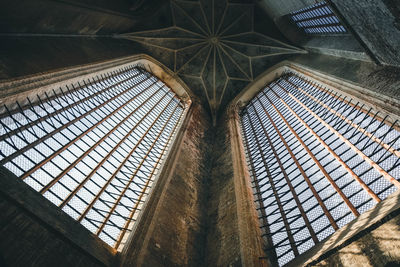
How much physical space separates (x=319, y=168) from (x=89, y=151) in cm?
536

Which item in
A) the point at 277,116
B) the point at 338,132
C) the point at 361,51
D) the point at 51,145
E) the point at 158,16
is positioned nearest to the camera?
the point at 51,145

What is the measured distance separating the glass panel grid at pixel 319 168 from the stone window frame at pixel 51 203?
264 cm

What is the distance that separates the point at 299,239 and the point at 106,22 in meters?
10.2

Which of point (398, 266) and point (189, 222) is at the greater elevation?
point (189, 222)

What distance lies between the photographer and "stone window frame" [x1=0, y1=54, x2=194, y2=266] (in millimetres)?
4027

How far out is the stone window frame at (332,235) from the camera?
3832 millimetres

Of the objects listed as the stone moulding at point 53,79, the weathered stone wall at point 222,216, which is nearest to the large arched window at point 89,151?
the stone moulding at point 53,79

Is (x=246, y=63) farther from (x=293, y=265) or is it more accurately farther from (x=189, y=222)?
(x=293, y=265)

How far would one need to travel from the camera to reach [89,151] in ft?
20.6

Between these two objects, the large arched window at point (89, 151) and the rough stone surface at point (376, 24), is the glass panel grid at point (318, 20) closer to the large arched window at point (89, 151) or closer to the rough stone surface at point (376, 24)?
the rough stone surface at point (376, 24)

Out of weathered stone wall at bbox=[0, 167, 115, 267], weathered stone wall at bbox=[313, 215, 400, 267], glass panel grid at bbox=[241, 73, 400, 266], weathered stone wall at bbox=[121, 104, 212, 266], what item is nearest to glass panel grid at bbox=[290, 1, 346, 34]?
glass panel grid at bbox=[241, 73, 400, 266]

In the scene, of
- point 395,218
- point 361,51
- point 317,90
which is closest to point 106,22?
point 317,90

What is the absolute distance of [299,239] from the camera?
5.18 metres

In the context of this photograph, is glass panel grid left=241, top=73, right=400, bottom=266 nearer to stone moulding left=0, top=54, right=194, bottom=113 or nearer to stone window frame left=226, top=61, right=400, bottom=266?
stone window frame left=226, top=61, right=400, bottom=266
